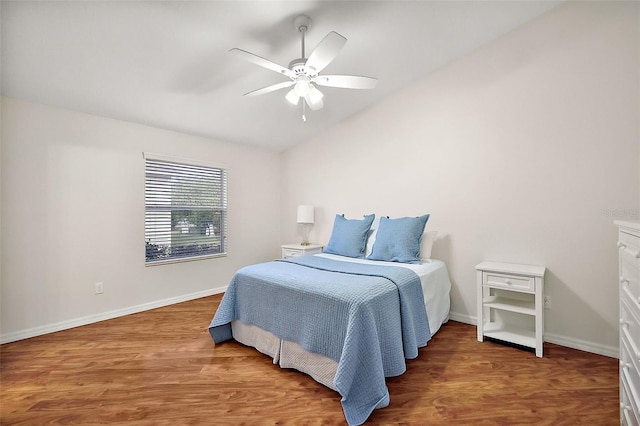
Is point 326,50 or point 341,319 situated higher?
point 326,50

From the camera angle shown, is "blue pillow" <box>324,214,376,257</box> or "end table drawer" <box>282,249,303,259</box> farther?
"end table drawer" <box>282,249,303,259</box>

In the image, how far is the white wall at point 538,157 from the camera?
2311 millimetres

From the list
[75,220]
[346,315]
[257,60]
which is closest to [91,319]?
[75,220]

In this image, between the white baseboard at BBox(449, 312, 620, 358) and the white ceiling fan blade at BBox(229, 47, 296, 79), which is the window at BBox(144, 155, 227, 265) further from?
the white baseboard at BBox(449, 312, 620, 358)

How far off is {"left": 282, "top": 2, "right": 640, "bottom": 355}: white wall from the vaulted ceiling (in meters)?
0.33

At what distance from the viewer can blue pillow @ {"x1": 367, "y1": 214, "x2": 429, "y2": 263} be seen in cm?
290

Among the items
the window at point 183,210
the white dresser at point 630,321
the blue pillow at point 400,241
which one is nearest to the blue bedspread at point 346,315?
the blue pillow at point 400,241

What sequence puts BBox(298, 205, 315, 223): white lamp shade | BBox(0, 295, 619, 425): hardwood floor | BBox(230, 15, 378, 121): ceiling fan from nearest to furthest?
BBox(0, 295, 619, 425): hardwood floor, BBox(230, 15, 378, 121): ceiling fan, BBox(298, 205, 315, 223): white lamp shade

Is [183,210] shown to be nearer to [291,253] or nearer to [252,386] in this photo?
[291,253]

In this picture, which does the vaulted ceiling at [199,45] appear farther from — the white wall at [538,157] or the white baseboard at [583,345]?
the white baseboard at [583,345]

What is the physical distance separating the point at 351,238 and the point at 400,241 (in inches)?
24.0

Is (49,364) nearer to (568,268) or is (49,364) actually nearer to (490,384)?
(490,384)

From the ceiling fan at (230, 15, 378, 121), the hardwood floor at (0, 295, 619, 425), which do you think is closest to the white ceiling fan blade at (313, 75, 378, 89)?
the ceiling fan at (230, 15, 378, 121)

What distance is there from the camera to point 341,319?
183 cm
